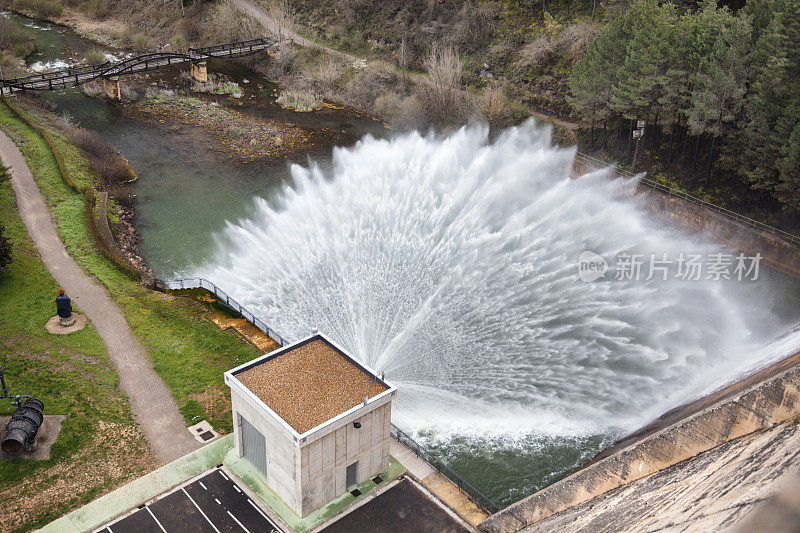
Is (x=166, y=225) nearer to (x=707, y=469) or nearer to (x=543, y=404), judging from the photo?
(x=543, y=404)

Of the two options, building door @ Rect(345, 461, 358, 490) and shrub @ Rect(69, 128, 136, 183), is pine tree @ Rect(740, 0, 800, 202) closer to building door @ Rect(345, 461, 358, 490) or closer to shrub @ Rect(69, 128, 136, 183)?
building door @ Rect(345, 461, 358, 490)

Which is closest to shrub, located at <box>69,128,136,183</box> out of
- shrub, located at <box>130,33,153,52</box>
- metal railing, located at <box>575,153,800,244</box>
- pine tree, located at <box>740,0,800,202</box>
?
shrub, located at <box>130,33,153,52</box>

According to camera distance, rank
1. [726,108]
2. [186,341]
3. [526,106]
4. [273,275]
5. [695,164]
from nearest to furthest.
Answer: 1. [186,341]
2. [273,275]
3. [726,108]
4. [695,164]
5. [526,106]

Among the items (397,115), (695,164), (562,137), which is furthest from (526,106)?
(695,164)

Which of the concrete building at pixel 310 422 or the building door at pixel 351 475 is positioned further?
the building door at pixel 351 475

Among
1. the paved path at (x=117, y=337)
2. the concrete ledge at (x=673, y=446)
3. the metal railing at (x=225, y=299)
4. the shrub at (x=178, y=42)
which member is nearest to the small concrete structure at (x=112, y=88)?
the shrub at (x=178, y=42)

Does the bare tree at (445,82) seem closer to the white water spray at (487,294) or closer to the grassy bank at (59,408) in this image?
the white water spray at (487,294)
